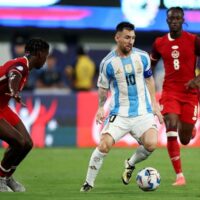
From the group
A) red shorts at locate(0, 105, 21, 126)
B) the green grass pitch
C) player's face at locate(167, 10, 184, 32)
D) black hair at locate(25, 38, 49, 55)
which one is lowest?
the green grass pitch

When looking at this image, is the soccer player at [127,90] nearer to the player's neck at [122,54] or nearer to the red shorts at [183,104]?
the player's neck at [122,54]

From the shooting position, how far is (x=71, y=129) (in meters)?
20.1

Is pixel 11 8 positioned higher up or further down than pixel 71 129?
higher up

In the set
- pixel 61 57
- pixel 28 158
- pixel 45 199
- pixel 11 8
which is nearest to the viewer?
pixel 45 199

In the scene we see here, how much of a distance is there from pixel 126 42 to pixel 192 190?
6.96ft

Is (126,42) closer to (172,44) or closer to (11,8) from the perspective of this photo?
(172,44)

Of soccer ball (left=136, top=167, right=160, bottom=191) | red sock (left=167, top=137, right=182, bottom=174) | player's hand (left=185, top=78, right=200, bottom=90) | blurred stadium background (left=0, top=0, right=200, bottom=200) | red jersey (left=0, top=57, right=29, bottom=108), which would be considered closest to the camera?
red jersey (left=0, top=57, right=29, bottom=108)

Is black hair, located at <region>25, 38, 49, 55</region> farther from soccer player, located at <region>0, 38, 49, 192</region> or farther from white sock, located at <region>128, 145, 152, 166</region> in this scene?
white sock, located at <region>128, 145, 152, 166</region>

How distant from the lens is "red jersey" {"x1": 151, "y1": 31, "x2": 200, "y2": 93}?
13266 mm

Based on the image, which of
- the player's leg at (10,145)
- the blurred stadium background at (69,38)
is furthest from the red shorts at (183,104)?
the blurred stadium background at (69,38)

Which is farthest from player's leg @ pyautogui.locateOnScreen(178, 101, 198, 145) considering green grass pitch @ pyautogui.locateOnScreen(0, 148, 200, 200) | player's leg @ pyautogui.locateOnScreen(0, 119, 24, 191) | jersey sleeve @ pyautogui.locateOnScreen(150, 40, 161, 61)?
player's leg @ pyautogui.locateOnScreen(0, 119, 24, 191)

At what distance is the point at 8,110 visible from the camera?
39.2ft

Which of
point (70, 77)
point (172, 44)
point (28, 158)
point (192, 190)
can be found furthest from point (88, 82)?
point (192, 190)

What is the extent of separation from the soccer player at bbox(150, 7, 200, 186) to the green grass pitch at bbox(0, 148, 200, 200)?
0.80 metres
